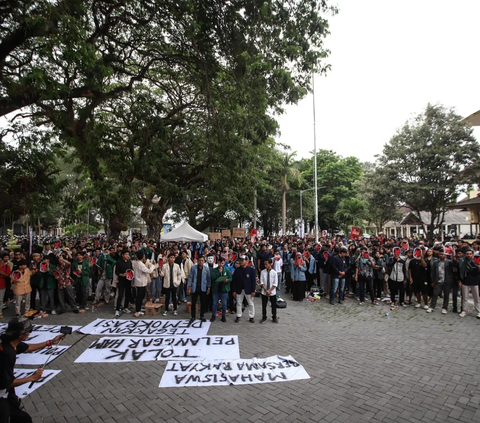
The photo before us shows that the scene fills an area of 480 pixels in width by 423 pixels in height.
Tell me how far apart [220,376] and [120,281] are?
5.18 m

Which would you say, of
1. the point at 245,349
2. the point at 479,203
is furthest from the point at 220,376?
the point at 479,203

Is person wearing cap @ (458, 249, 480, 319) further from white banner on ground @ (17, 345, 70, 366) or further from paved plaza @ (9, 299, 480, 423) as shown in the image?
white banner on ground @ (17, 345, 70, 366)

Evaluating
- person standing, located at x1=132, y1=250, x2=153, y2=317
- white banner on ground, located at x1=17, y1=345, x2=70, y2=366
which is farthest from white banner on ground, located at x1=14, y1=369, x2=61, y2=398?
person standing, located at x1=132, y1=250, x2=153, y2=317

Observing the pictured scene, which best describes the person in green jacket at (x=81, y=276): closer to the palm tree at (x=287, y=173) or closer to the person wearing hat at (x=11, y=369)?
the person wearing hat at (x=11, y=369)

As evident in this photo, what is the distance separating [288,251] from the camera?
14.1m

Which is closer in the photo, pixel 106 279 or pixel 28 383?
pixel 28 383

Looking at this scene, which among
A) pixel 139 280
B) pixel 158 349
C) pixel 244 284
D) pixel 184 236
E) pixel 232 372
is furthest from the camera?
pixel 184 236

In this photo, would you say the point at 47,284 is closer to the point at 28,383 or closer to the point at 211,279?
the point at 28,383

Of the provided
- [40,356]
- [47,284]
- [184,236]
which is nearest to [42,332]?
[40,356]

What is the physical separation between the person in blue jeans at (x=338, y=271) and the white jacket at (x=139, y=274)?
20.6 feet

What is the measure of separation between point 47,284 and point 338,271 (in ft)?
31.0

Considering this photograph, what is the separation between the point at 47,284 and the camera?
9.38m

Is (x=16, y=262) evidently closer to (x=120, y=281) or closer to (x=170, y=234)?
(x=120, y=281)

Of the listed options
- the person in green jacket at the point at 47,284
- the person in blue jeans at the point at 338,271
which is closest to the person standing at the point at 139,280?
the person in green jacket at the point at 47,284
